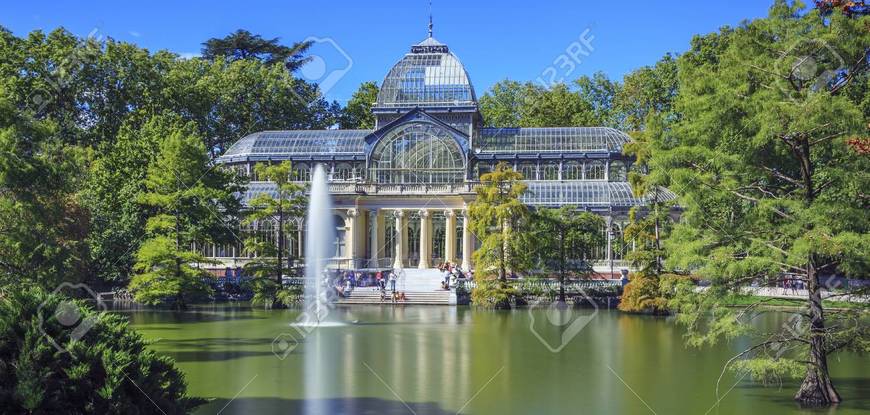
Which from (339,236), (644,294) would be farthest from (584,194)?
(644,294)

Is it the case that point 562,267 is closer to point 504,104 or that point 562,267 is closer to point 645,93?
point 645,93

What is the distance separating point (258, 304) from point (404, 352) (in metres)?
18.2

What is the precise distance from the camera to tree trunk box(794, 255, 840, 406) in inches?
798

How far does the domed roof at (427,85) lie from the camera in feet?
204

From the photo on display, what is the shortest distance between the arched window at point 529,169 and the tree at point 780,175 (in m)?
37.5

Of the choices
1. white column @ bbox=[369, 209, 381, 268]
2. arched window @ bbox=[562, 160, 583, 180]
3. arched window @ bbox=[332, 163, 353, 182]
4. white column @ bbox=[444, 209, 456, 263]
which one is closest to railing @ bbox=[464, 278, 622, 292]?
white column @ bbox=[444, 209, 456, 263]

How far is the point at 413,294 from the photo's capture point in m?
47.9

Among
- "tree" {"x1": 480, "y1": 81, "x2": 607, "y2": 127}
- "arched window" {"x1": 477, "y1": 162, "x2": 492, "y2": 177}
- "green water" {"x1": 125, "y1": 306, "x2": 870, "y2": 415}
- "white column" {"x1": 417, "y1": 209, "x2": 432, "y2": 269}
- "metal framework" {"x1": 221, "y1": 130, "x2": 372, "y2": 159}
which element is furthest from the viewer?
"tree" {"x1": 480, "y1": 81, "x2": 607, "y2": 127}

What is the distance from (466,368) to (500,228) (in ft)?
66.0

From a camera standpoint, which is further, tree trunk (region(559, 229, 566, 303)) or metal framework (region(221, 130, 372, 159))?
metal framework (region(221, 130, 372, 159))

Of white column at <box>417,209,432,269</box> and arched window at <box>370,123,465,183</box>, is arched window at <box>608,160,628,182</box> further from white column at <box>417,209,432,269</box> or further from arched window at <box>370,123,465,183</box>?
white column at <box>417,209,432,269</box>

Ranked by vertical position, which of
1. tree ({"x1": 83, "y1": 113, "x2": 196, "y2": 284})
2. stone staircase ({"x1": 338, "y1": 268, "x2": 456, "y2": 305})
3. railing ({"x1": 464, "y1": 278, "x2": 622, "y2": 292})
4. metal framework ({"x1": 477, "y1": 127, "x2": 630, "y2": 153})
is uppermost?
metal framework ({"x1": 477, "y1": 127, "x2": 630, "y2": 153})

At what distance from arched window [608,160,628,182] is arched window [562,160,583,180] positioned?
7.02 feet

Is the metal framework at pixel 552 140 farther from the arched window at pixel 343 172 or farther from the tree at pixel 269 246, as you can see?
the tree at pixel 269 246
